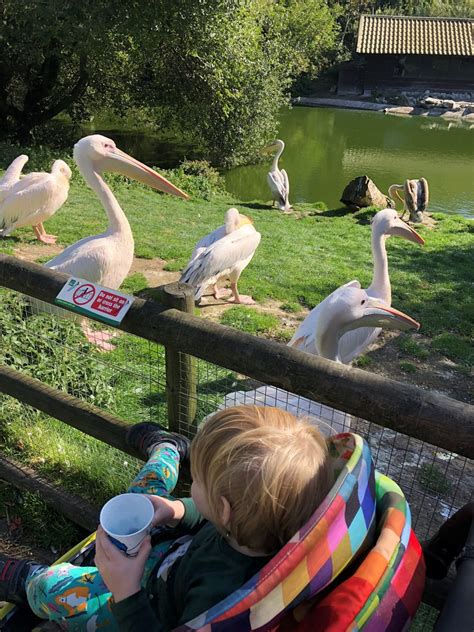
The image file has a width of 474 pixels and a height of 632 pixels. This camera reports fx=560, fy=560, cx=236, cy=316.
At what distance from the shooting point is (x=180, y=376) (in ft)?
6.95

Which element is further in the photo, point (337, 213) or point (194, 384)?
point (337, 213)

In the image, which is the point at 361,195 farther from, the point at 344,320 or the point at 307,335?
the point at 344,320

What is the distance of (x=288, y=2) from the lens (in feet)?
83.5

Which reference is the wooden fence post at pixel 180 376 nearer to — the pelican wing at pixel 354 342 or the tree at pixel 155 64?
the pelican wing at pixel 354 342

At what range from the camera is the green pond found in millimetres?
15031

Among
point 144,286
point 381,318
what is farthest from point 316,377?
point 144,286

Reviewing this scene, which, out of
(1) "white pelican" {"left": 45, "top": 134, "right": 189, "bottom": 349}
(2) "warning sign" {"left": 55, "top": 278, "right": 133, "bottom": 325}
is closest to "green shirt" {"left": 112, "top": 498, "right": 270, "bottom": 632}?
(2) "warning sign" {"left": 55, "top": 278, "right": 133, "bottom": 325}

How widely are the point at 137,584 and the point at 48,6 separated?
41.3 ft

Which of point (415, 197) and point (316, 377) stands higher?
point (316, 377)

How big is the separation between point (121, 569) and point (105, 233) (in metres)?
3.75

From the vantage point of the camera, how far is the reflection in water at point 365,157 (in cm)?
1495

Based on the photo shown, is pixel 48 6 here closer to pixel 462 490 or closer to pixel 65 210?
pixel 65 210

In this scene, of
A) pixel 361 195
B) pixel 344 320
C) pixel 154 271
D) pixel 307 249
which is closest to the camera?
pixel 344 320

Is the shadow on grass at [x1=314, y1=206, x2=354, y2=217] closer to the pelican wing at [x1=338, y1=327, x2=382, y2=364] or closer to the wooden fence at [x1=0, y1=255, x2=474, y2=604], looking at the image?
the pelican wing at [x1=338, y1=327, x2=382, y2=364]
